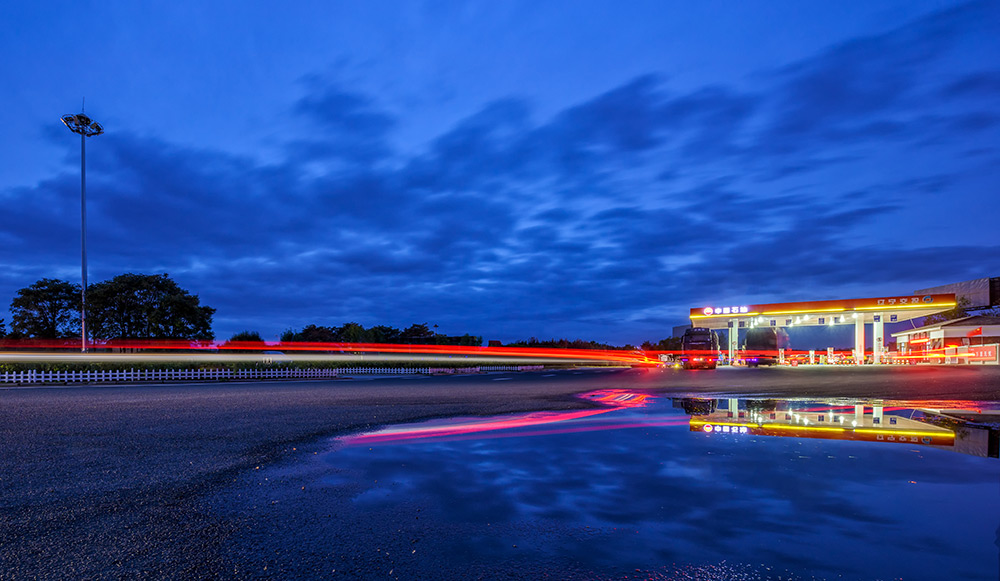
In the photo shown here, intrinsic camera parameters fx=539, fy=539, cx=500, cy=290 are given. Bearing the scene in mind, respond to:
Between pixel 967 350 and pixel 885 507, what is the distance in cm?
4985

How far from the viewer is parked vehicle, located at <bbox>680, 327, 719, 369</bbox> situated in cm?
3881

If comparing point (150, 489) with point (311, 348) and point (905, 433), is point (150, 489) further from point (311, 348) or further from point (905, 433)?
point (311, 348)

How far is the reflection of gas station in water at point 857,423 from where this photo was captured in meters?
6.67

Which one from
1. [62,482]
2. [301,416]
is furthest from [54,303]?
[62,482]

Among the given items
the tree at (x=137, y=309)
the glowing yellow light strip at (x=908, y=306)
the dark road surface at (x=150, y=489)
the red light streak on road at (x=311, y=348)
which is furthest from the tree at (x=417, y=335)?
the dark road surface at (x=150, y=489)

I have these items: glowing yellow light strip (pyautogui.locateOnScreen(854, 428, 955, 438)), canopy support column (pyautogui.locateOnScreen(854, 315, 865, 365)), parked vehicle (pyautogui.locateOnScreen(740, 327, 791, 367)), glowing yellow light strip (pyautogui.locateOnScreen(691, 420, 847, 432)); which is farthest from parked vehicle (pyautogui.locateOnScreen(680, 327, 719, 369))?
glowing yellow light strip (pyautogui.locateOnScreen(854, 428, 955, 438))

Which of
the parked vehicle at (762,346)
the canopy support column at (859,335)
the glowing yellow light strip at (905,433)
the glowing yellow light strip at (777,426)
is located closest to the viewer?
the glowing yellow light strip at (905,433)

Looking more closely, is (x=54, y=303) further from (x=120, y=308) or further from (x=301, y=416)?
(x=301, y=416)

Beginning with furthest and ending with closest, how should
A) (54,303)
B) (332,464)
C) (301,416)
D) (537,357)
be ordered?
1. (537,357)
2. (54,303)
3. (301,416)
4. (332,464)

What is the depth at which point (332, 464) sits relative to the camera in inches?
226

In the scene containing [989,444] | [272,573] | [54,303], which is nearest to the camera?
[272,573]

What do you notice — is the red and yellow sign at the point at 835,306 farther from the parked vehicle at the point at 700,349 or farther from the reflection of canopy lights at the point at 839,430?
the reflection of canopy lights at the point at 839,430

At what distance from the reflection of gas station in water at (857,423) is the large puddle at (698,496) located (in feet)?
0.22

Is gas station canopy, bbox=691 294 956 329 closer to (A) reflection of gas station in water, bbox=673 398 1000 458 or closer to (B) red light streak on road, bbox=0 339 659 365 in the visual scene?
(B) red light streak on road, bbox=0 339 659 365
